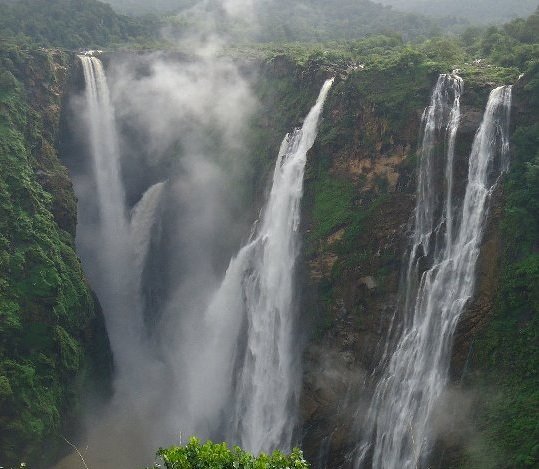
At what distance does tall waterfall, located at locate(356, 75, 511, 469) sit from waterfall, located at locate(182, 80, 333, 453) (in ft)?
16.3

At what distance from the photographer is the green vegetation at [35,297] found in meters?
23.4

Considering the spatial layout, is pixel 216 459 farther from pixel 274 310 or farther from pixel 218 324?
pixel 218 324

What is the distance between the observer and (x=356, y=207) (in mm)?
24062

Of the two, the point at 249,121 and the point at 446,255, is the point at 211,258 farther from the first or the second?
the point at 446,255

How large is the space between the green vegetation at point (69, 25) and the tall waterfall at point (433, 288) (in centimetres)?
3524

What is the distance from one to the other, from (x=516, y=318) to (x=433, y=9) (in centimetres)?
11442

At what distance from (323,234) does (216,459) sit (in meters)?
14.9

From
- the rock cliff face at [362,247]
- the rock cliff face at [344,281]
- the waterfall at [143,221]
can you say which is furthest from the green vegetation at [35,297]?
the rock cliff face at [362,247]

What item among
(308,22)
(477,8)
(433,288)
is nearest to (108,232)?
(433,288)

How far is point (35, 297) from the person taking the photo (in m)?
25.5

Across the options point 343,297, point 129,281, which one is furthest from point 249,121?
point 343,297

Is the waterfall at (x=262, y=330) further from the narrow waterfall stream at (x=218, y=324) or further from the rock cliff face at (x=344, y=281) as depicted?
the rock cliff face at (x=344, y=281)

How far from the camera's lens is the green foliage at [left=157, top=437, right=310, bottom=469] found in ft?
34.8

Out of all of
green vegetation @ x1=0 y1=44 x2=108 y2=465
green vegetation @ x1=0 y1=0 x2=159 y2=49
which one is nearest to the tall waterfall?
green vegetation @ x1=0 y1=44 x2=108 y2=465
